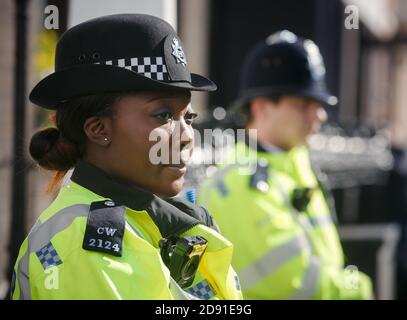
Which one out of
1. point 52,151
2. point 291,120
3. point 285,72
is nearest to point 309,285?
point 291,120

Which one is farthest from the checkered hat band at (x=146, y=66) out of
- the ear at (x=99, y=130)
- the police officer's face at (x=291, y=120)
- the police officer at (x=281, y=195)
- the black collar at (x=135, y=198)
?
the police officer's face at (x=291, y=120)

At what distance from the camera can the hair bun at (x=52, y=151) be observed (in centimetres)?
187

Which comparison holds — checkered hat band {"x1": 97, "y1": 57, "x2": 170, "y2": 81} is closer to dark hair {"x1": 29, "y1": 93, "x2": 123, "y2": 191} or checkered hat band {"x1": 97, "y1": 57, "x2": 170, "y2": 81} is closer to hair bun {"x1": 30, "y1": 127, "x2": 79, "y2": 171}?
dark hair {"x1": 29, "y1": 93, "x2": 123, "y2": 191}

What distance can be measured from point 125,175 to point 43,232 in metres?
0.23

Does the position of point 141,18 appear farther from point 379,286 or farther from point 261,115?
point 379,286

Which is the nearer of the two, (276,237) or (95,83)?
(95,83)

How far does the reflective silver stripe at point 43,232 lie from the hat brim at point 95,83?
253 millimetres

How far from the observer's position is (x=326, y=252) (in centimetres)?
293

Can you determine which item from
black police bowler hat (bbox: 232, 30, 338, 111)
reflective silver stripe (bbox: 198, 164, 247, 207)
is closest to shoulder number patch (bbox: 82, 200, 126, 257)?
reflective silver stripe (bbox: 198, 164, 247, 207)

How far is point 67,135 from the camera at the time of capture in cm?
183

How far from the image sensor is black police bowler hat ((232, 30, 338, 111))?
128 inches

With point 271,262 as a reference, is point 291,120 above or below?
above

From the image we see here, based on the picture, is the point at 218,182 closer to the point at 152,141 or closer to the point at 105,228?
the point at 152,141
